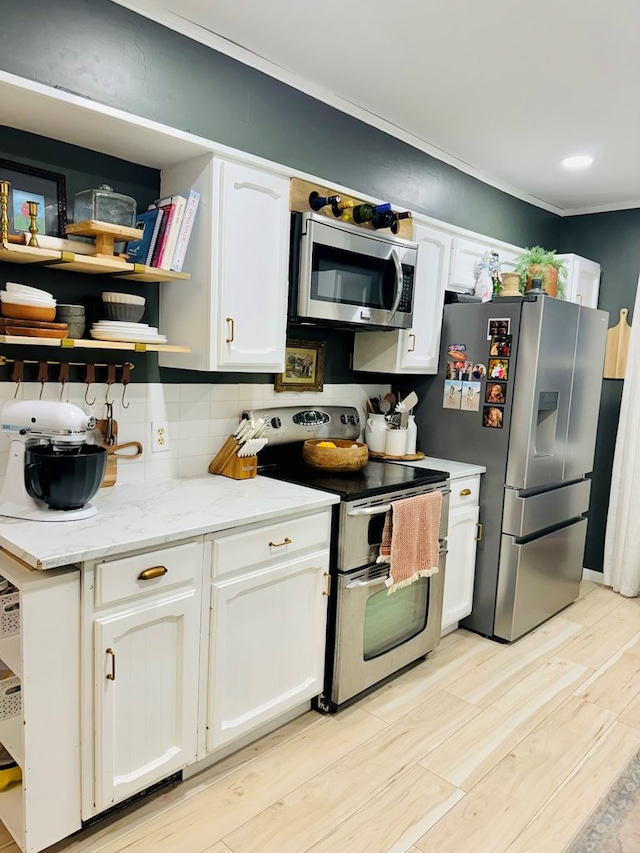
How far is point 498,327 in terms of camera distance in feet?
9.78

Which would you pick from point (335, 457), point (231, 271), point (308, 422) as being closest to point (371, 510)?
point (335, 457)

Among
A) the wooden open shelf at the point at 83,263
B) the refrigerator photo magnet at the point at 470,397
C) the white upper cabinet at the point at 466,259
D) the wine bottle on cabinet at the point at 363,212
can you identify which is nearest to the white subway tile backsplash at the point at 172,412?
the wooden open shelf at the point at 83,263

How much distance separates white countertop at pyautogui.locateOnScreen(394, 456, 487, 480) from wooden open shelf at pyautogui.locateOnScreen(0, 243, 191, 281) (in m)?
1.51

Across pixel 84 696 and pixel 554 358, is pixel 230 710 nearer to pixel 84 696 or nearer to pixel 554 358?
pixel 84 696

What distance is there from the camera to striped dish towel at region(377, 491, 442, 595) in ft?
7.95

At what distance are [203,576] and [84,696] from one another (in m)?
0.45

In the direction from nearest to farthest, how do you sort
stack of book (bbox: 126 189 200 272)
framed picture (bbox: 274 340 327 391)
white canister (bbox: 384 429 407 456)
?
stack of book (bbox: 126 189 200 272) → framed picture (bbox: 274 340 327 391) → white canister (bbox: 384 429 407 456)

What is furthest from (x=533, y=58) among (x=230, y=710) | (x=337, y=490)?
(x=230, y=710)

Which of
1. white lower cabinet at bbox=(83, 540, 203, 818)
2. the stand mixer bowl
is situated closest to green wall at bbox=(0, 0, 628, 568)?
the stand mixer bowl

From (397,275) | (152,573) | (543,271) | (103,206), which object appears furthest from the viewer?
(543,271)

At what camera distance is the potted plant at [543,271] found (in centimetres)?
327

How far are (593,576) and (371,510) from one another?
257cm

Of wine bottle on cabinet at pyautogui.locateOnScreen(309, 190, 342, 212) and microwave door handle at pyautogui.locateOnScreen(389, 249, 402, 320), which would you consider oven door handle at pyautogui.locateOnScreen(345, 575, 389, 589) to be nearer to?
microwave door handle at pyautogui.locateOnScreen(389, 249, 402, 320)

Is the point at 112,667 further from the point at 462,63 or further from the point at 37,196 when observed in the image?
the point at 462,63
